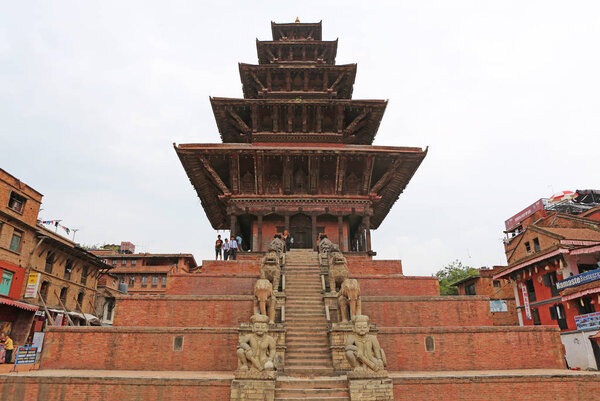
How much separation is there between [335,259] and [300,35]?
2433cm

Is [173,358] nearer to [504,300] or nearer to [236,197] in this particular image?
[236,197]

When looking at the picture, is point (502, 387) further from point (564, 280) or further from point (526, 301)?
point (526, 301)

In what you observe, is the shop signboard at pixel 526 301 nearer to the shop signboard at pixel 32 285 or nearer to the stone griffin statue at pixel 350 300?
the stone griffin statue at pixel 350 300

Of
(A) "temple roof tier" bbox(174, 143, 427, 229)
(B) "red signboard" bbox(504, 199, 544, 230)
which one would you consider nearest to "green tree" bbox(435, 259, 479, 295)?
(B) "red signboard" bbox(504, 199, 544, 230)

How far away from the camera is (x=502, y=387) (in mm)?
10062

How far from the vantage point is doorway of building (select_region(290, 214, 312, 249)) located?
2339 centimetres

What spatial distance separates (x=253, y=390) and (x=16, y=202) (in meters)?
24.2

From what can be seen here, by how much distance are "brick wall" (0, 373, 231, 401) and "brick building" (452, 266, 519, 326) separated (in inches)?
1181

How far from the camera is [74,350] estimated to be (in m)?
12.2

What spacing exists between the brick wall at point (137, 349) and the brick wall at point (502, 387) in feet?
18.0

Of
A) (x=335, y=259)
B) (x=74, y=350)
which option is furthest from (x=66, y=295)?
(x=335, y=259)

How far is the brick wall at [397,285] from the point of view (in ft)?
53.1

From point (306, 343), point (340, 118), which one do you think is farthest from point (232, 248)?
point (340, 118)

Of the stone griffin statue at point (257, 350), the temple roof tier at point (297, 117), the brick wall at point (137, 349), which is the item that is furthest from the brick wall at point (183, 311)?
the temple roof tier at point (297, 117)
